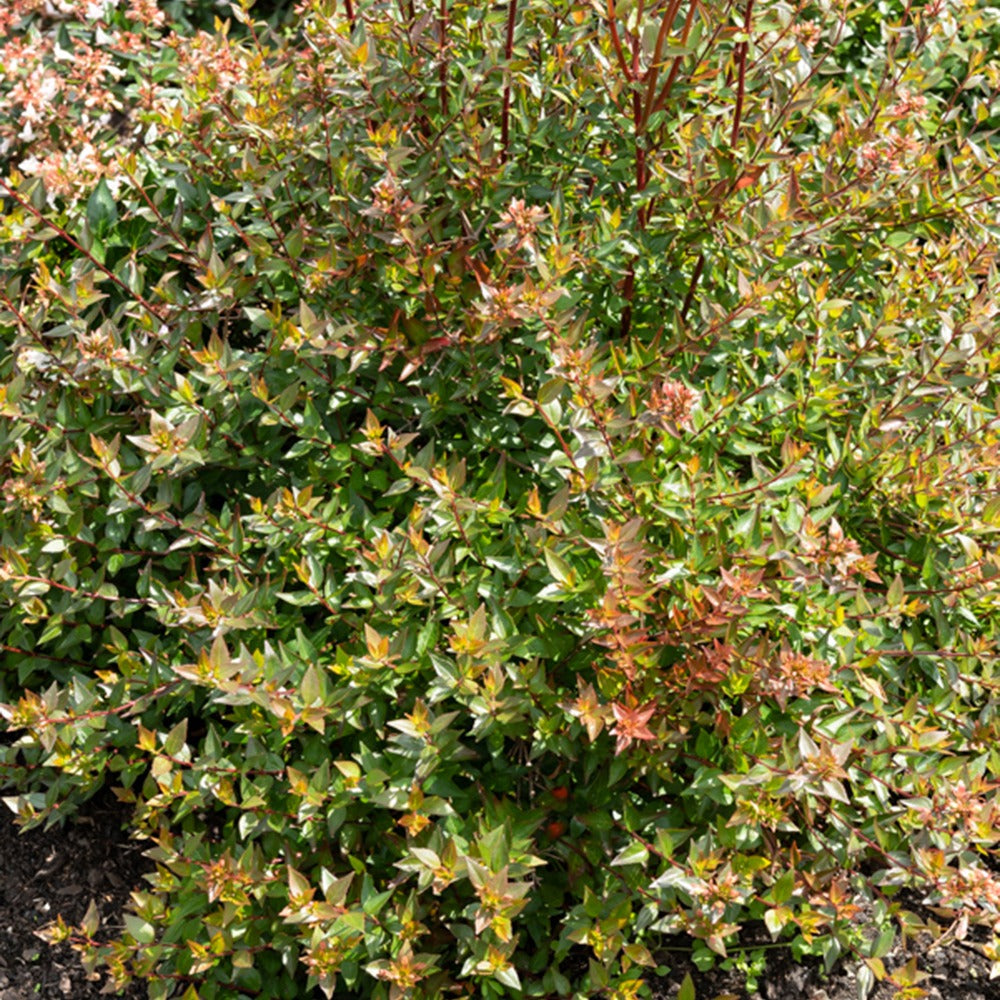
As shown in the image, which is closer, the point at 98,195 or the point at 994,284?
the point at 994,284

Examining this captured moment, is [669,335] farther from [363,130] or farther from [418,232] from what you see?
[363,130]

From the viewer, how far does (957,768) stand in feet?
7.02

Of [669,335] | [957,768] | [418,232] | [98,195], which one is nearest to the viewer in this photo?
[957,768]

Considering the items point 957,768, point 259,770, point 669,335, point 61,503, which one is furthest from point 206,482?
point 957,768

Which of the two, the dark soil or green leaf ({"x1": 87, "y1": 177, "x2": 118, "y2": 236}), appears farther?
green leaf ({"x1": 87, "y1": 177, "x2": 118, "y2": 236})

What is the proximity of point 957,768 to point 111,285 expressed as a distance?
228cm

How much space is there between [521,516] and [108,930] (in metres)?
1.35

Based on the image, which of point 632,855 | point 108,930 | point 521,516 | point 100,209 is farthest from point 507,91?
point 108,930

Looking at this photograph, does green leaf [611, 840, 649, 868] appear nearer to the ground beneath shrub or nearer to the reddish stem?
the ground beneath shrub

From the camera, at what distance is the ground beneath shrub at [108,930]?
2473 millimetres

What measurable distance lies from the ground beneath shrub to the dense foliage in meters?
0.11

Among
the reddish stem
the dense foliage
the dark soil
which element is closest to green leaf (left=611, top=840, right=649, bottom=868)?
the dense foliage

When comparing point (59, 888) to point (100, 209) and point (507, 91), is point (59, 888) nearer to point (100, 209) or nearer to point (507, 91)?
point (100, 209)

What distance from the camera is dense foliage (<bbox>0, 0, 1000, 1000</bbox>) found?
2094mm
